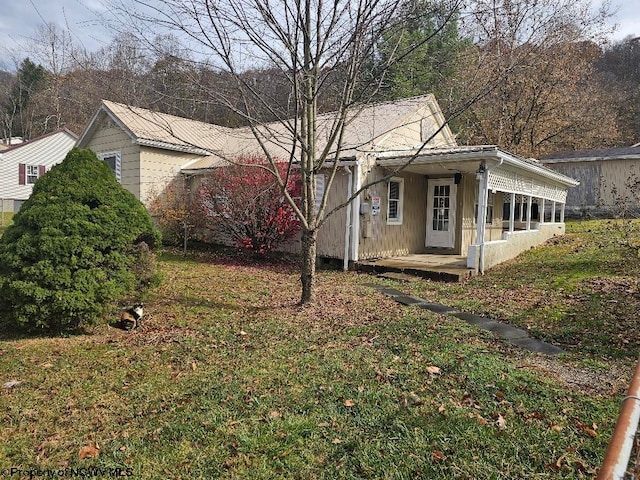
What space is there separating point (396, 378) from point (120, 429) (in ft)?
7.84

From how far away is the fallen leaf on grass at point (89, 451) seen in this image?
2850mm

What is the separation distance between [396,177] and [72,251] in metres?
8.93

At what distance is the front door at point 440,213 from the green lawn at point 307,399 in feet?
23.5

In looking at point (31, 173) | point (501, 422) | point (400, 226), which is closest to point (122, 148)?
point (400, 226)

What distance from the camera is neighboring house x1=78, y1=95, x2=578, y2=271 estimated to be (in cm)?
1066

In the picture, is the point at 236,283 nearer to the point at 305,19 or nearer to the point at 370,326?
the point at 370,326

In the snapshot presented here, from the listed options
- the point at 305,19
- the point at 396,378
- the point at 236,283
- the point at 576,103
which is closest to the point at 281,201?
the point at 236,283

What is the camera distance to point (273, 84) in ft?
22.5

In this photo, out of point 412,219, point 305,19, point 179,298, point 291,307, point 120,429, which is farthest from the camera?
point 412,219

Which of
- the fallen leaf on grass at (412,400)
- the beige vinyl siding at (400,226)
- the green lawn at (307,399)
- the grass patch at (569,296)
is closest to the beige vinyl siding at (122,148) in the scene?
the beige vinyl siding at (400,226)

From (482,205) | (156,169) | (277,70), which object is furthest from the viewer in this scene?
(156,169)

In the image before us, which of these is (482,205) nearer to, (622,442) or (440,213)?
(440,213)

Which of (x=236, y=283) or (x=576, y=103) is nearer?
(x=236, y=283)

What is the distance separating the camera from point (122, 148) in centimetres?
1504
